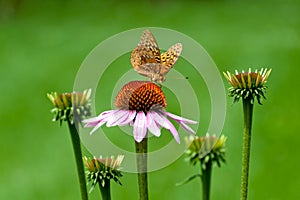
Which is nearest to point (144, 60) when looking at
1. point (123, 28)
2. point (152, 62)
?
point (152, 62)

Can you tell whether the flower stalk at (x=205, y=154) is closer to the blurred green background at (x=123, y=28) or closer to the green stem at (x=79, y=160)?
the green stem at (x=79, y=160)

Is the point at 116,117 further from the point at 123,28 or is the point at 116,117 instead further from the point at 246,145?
the point at 123,28

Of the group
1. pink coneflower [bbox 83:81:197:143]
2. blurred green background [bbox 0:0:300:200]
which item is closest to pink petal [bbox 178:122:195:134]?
pink coneflower [bbox 83:81:197:143]

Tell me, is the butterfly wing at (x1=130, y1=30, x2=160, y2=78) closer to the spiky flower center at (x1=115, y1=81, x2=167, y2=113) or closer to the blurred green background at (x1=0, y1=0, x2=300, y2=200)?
the spiky flower center at (x1=115, y1=81, x2=167, y2=113)

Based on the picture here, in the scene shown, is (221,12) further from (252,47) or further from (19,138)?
(19,138)

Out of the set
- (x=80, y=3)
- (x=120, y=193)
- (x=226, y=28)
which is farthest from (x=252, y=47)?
(x=80, y=3)

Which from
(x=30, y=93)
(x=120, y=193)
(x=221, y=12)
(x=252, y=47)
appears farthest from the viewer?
(x=221, y=12)
